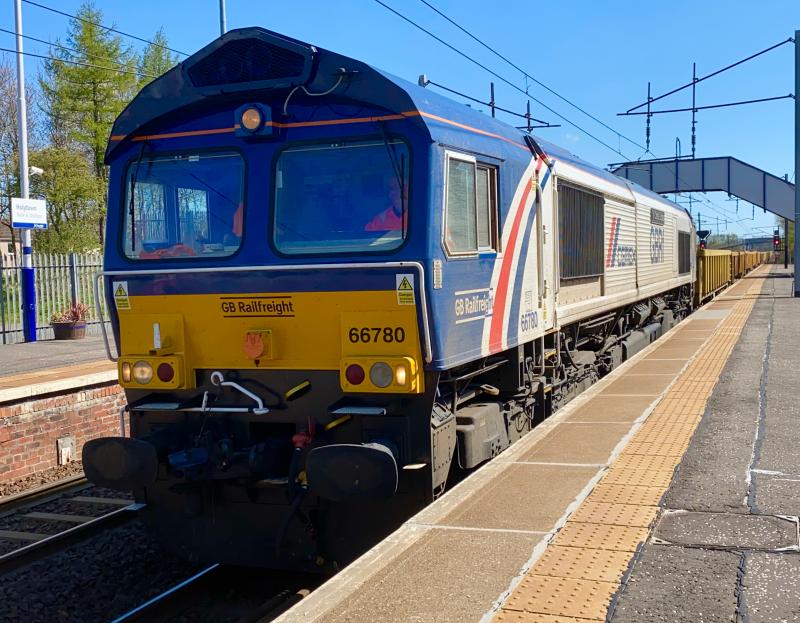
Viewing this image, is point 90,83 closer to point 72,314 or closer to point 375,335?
point 72,314

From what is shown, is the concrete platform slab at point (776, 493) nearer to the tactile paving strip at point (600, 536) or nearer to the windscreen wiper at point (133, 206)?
the tactile paving strip at point (600, 536)

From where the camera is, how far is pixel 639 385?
10.4 meters

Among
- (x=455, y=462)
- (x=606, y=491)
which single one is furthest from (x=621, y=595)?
(x=455, y=462)

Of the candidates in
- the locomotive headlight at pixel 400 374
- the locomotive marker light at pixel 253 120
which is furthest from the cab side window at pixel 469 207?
the locomotive marker light at pixel 253 120

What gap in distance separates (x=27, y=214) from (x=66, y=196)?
1615cm

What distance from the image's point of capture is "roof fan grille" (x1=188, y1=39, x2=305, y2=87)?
579 centimetres

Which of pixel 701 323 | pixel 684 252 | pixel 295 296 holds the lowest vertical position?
pixel 701 323

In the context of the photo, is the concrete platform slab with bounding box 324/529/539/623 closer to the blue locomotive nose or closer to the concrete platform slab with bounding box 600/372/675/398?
the blue locomotive nose

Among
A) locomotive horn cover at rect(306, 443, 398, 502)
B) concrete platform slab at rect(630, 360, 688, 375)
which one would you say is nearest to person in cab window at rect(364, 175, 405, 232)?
locomotive horn cover at rect(306, 443, 398, 502)

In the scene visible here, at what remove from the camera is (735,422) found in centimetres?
811

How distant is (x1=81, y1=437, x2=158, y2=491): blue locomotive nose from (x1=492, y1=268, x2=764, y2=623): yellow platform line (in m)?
2.76

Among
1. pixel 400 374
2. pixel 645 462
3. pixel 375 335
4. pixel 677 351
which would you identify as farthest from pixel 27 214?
pixel 645 462

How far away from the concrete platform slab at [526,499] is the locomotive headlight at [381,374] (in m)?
0.96

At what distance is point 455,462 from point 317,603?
239 cm
